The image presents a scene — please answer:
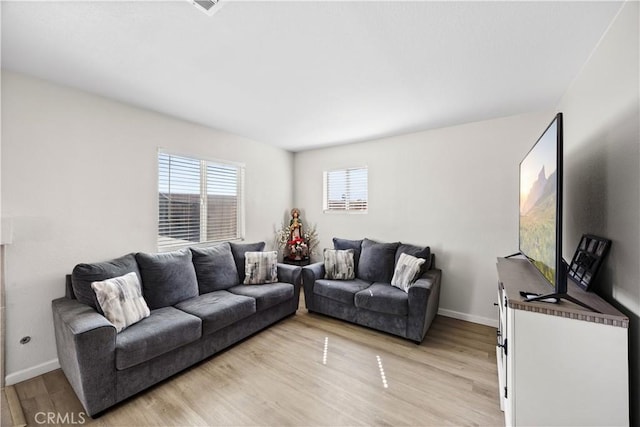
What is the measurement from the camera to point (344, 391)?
1.99 m

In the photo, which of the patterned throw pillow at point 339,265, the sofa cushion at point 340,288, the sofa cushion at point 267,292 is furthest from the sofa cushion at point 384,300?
the sofa cushion at point 267,292

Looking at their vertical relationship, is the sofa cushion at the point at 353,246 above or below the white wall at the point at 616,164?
below

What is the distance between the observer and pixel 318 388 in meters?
2.02

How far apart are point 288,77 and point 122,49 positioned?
3.76ft

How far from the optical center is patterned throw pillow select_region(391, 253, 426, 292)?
117 inches

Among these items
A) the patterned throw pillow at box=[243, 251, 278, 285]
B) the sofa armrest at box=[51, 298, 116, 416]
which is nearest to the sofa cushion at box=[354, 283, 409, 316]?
the patterned throw pillow at box=[243, 251, 278, 285]

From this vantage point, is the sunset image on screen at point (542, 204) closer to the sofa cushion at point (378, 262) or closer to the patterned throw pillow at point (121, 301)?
the sofa cushion at point (378, 262)

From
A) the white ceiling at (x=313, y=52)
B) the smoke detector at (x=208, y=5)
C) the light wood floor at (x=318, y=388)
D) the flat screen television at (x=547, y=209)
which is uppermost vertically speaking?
the white ceiling at (x=313, y=52)

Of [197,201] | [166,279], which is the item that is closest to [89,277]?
[166,279]

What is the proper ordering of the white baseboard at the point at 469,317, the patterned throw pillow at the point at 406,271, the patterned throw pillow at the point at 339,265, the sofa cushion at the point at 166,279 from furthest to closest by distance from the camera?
1. the patterned throw pillow at the point at 339,265
2. the white baseboard at the point at 469,317
3. the patterned throw pillow at the point at 406,271
4. the sofa cushion at the point at 166,279

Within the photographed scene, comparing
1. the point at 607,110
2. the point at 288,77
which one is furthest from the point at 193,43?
the point at 607,110

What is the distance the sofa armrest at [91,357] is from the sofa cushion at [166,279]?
23.2 inches

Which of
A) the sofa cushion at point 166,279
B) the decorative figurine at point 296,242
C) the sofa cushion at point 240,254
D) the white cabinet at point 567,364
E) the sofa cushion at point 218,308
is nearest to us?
the white cabinet at point 567,364

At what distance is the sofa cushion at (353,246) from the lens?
3690mm
